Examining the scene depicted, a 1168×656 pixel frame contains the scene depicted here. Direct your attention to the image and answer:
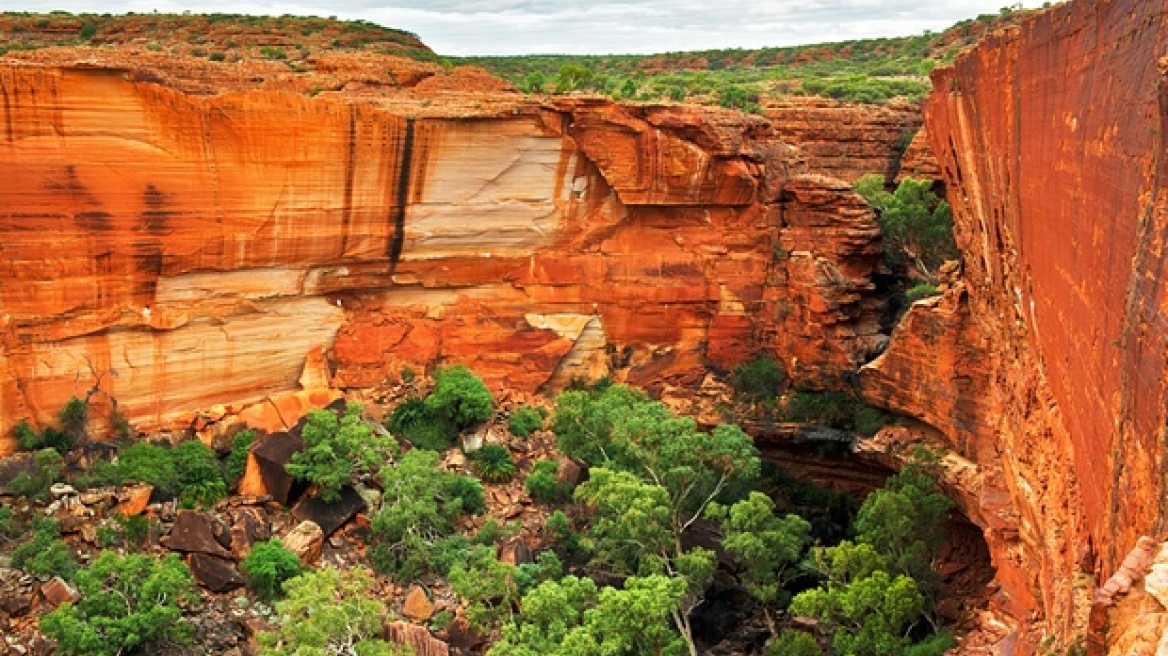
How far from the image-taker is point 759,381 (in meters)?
31.7

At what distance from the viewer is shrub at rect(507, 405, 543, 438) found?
29109 millimetres

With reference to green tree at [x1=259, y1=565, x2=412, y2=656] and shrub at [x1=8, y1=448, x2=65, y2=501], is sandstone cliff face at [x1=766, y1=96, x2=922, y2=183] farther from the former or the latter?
shrub at [x1=8, y1=448, x2=65, y2=501]

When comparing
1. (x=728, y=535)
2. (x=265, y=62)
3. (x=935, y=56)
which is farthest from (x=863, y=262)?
(x=935, y=56)

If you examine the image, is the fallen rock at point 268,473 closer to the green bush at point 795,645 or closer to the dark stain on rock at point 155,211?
the dark stain on rock at point 155,211

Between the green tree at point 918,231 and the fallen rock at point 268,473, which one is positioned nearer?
the fallen rock at point 268,473

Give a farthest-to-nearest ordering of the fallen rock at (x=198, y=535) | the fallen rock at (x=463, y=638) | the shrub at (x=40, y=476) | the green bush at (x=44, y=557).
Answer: the shrub at (x=40, y=476), the fallen rock at (x=198, y=535), the fallen rock at (x=463, y=638), the green bush at (x=44, y=557)

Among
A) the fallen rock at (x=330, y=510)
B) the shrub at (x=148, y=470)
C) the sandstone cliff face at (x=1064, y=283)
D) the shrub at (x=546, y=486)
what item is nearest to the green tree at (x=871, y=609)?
the sandstone cliff face at (x=1064, y=283)

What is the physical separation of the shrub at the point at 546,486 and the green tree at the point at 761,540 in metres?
3.84

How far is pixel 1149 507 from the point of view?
31.9ft

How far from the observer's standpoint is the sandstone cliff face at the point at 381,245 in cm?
2473

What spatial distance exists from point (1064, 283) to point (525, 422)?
16242 millimetres

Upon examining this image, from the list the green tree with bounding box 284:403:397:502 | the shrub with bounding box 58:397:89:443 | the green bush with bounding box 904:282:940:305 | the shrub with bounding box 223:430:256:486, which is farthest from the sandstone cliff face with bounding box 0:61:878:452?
the green tree with bounding box 284:403:397:502

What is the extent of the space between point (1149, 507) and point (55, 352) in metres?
22.0

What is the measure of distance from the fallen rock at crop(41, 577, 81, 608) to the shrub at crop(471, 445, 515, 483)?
9423 millimetres
